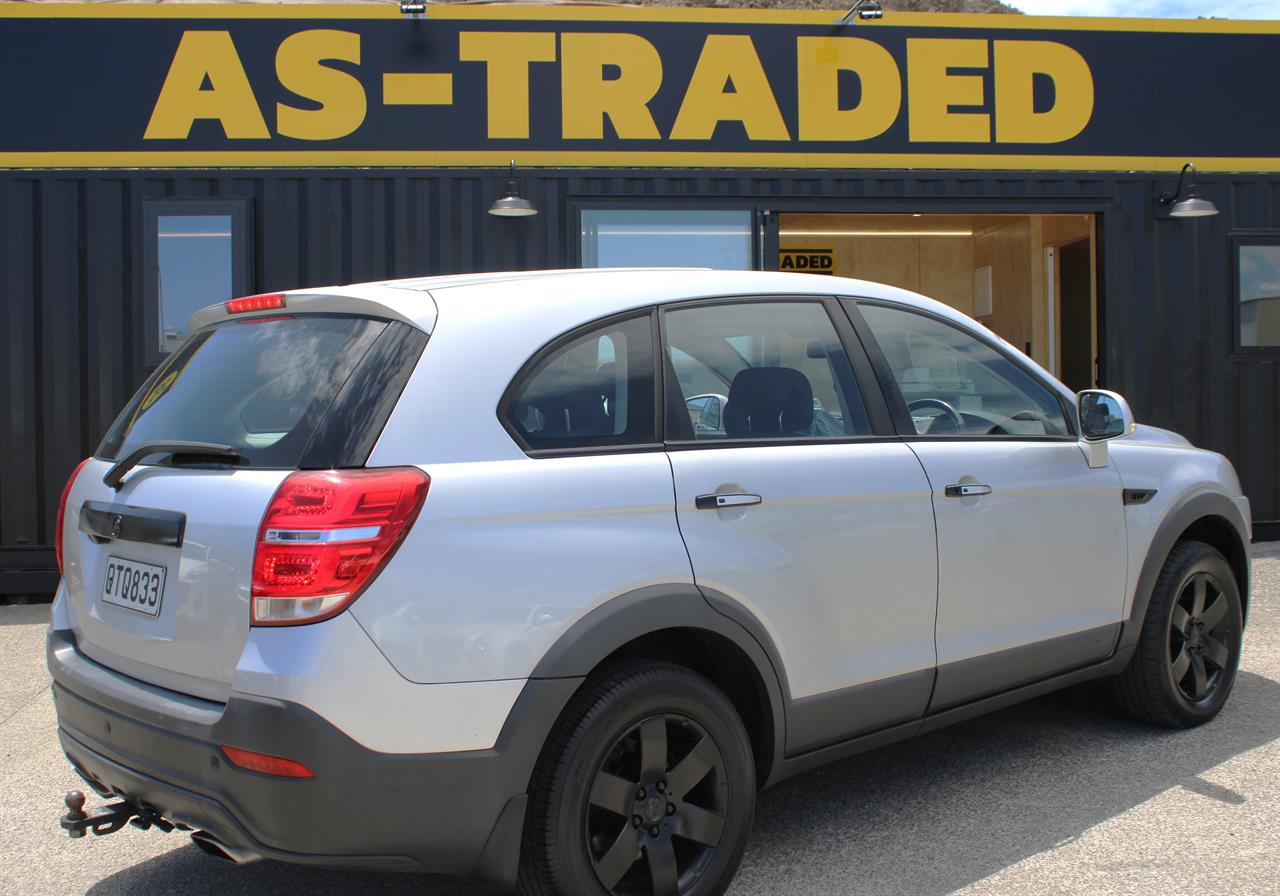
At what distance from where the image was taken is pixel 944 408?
3.92 m

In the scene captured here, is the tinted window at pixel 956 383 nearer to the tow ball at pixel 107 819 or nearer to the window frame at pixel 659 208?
the tow ball at pixel 107 819

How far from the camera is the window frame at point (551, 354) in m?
2.80

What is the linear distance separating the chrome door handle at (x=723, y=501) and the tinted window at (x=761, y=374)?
7.4 inches

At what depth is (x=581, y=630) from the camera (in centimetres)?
274

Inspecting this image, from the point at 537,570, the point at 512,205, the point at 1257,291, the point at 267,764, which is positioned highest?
the point at 512,205

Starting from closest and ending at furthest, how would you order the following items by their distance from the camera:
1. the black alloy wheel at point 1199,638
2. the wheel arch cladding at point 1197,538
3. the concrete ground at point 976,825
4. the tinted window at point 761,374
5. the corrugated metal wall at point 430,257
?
1. the tinted window at point 761,374
2. the concrete ground at point 976,825
3. the wheel arch cladding at point 1197,538
4. the black alloy wheel at point 1199,638
5. the corrugated metal wall at point 430,257

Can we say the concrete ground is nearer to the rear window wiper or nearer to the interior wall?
the rear window wiper

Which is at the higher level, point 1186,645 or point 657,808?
point 1186,645

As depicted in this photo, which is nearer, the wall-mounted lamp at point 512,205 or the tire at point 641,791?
the tire at point 641,791

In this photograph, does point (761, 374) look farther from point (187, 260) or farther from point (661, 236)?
point (187, 260)

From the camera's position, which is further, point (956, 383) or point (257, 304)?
point (956, 383)

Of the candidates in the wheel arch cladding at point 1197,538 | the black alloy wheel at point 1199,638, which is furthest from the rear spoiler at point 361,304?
the black alloy wheel at point 1199,638

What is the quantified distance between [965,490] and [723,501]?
103cm

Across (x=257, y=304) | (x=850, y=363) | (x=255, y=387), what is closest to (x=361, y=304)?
(x=255, y=387)
